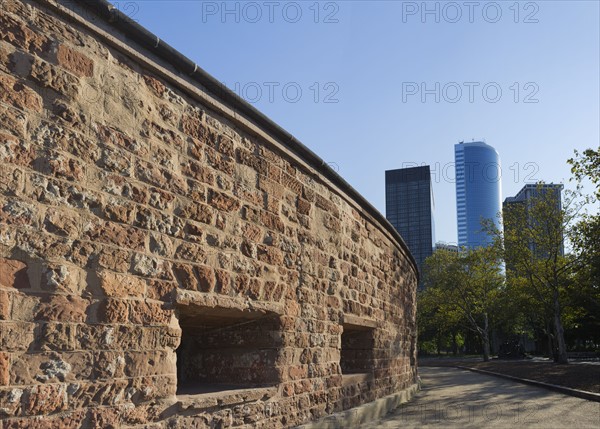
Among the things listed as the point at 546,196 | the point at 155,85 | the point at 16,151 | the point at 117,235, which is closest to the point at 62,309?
the point at 117,235

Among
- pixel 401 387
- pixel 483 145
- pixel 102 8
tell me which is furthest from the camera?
pixel 483 145

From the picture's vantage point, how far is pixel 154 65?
171 inches

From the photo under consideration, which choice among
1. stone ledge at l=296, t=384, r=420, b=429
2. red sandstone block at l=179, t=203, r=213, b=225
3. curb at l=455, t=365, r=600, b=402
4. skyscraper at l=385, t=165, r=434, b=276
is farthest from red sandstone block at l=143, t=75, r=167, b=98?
skyscraper at l=385, t=165, r=434, b=276

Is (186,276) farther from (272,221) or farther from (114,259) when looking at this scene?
(272,221)

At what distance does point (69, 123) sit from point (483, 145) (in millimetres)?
127284

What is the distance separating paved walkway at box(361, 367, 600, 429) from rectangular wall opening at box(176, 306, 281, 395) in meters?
2.46

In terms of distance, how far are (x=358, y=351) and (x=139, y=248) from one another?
18.1 feet

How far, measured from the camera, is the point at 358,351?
875cm

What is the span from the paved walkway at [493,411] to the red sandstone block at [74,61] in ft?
18.3

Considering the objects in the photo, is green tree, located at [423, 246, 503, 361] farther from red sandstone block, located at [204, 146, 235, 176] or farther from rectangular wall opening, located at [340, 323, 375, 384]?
red sandstone block, located at [204, 146, 235, 176]

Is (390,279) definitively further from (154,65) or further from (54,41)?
(54,41)

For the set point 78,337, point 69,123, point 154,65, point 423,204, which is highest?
point 423,204

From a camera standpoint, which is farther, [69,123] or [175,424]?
[175,424]

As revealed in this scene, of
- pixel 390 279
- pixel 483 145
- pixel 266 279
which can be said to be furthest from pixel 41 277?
pixel 483 145
